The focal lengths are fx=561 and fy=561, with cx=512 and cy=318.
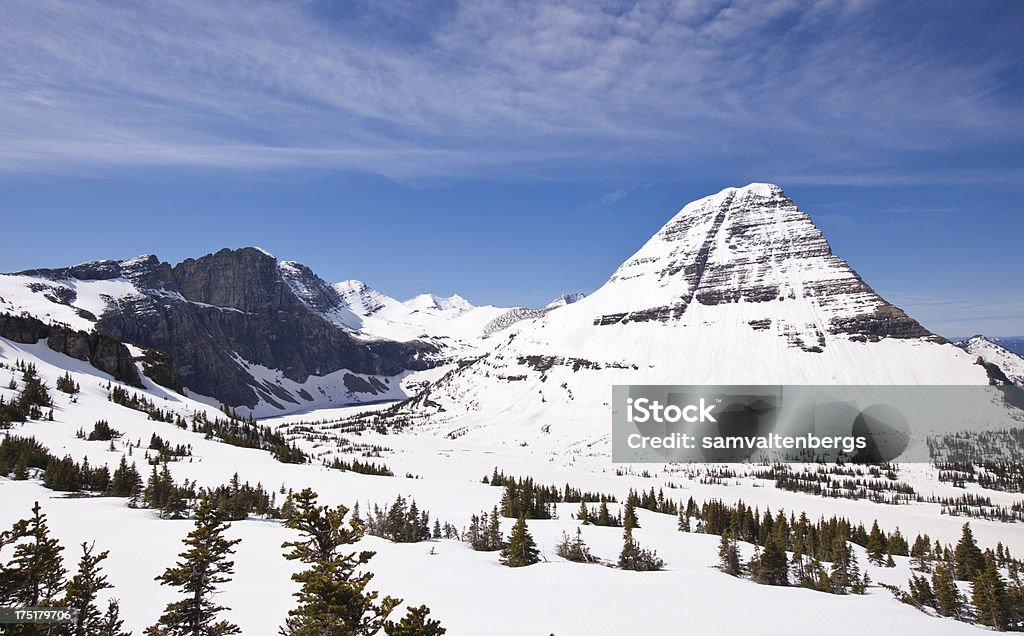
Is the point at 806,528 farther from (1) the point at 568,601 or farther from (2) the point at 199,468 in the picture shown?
(2) the point at 199,468

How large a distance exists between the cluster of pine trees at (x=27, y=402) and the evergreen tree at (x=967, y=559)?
545ft

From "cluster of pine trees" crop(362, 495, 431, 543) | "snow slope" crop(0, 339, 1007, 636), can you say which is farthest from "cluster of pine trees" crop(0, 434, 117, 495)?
"cluster of pine trees" crop(362, 495, 431, 543)

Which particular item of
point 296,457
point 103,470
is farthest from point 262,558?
point 296,457

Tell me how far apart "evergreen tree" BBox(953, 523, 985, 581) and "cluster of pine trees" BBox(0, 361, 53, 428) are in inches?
6538

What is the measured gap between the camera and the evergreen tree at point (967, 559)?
277 ft

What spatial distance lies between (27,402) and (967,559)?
183 metres

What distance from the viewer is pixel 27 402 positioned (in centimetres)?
12481

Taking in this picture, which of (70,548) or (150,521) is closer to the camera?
(70,548)

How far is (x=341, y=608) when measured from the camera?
55.5 ft

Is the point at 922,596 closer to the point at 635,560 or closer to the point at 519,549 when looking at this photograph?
the point at 635,560

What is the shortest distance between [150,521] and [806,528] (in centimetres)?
10376

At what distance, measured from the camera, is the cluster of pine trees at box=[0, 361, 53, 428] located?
111444 mm

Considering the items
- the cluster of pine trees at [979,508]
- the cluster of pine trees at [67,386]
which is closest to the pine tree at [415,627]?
the cluster of pine trees at [67,386]

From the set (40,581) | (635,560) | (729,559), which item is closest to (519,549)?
(635,560)
